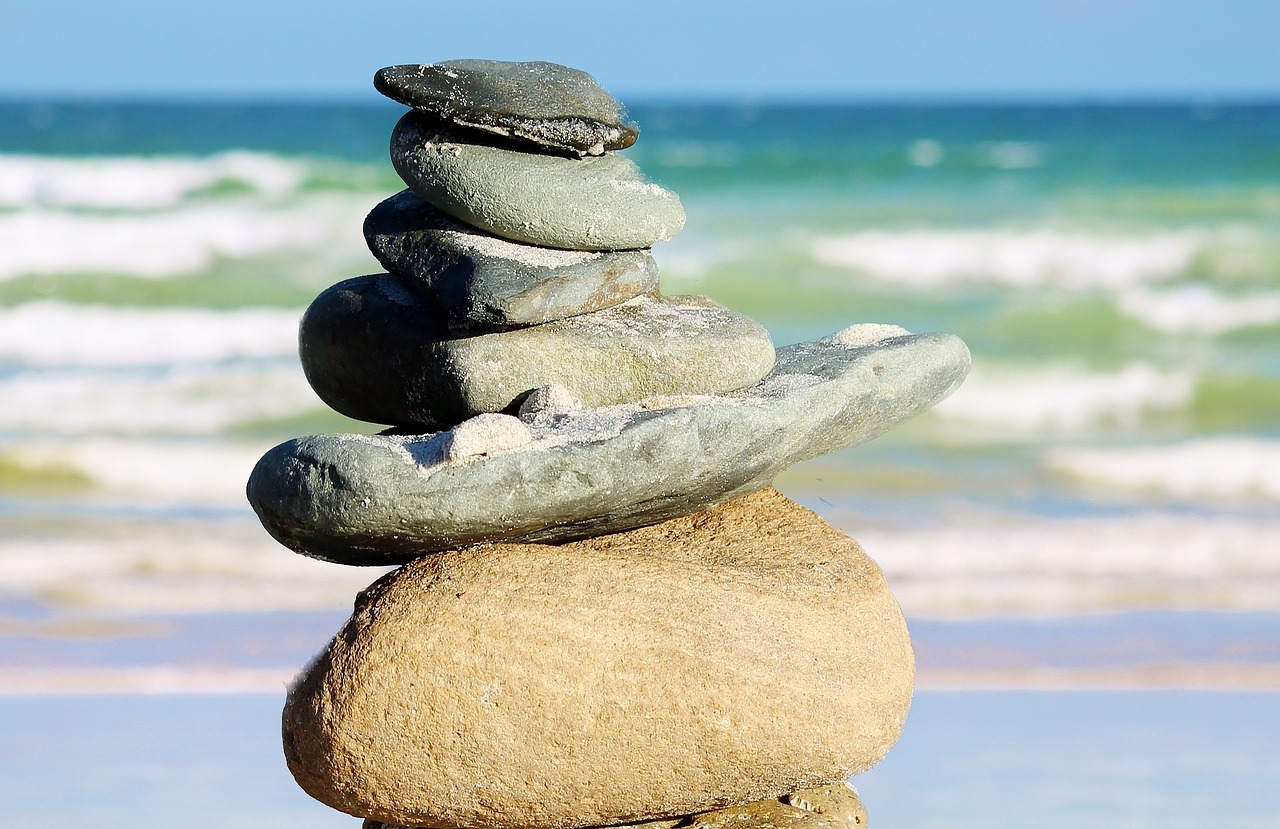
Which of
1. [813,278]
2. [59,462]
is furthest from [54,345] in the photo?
[813,278]

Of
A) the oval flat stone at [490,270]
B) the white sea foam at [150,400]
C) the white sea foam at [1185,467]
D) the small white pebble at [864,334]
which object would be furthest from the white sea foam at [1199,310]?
the oval flat stone at [490,270]

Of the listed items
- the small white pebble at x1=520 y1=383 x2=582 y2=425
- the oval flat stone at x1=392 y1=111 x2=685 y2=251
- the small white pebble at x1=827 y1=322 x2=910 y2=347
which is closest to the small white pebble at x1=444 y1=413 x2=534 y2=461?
the small white pebble at x1=520 y1=383 x2=582 y2=425

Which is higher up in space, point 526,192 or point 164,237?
point 164,237

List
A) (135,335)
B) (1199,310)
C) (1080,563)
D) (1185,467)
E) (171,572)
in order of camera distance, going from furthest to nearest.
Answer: (1199,310) → (135,335) → (1185,467) → (1080,563) → (171,572)

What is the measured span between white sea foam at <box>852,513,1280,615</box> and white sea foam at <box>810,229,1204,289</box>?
6.43 meters

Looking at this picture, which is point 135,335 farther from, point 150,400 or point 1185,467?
point 1185,467

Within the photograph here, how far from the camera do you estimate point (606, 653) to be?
291 centimetres

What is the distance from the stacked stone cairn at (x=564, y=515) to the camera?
2.89m

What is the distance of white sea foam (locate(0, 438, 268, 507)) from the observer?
713cm

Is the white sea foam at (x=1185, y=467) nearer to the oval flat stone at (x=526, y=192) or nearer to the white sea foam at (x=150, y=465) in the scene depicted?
the white sea foam at (x=150, y=465)

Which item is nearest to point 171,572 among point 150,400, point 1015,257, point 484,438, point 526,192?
point 150,400

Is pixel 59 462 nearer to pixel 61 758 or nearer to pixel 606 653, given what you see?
pixel 61 758

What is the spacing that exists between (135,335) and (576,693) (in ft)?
28.4

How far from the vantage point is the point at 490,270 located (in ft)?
10.3
